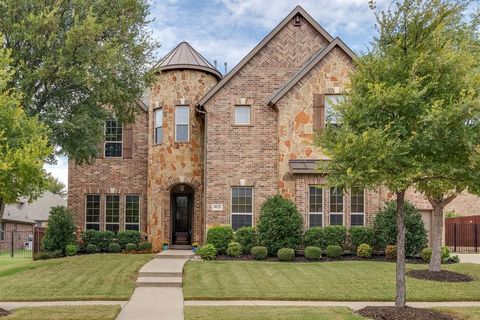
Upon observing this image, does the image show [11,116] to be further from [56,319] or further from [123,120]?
[123,120]

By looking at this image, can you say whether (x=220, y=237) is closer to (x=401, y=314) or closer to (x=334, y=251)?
(x=334, y=251)

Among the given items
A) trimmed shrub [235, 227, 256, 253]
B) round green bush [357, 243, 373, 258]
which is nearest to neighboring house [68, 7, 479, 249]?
trimmed shrub [235, 227, 256, 253]

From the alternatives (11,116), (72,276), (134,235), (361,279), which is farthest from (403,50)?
(134,235)

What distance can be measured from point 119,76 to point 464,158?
38.0ft

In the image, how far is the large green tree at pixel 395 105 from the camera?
9.90 metres

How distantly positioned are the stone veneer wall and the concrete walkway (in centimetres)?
349

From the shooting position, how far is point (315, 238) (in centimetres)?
1956

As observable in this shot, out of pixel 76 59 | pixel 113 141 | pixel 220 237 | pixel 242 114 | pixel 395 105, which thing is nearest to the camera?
pixel 395 105

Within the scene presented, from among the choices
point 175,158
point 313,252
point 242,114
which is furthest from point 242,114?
point 313,252

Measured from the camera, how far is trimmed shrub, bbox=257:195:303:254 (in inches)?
765

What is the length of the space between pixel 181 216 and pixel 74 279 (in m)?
9.12

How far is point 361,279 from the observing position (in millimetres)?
14703

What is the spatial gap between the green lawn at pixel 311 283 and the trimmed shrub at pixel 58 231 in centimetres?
728

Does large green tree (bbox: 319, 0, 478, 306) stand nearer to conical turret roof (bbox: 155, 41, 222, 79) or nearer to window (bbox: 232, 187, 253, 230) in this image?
window (bbox: 232, 187, 253, 230)
